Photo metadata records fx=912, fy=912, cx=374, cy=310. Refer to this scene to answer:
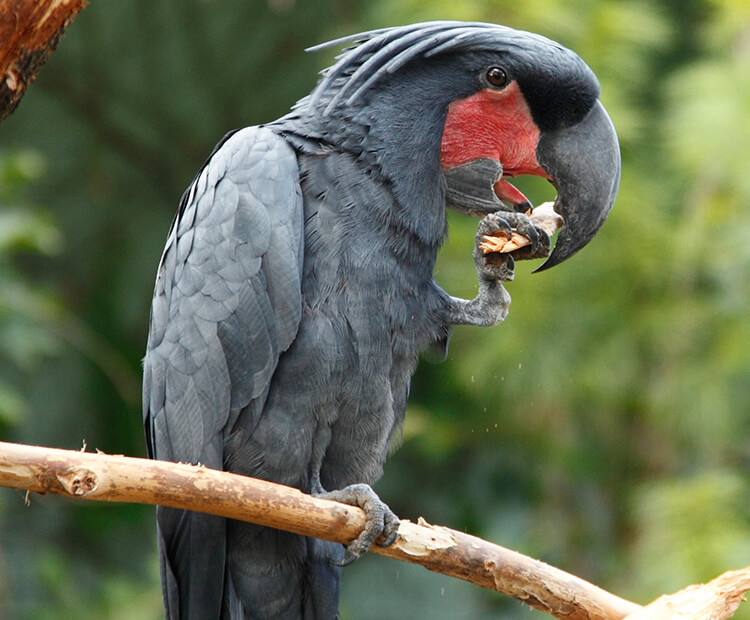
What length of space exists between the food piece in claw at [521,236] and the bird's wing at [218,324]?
0.43 m

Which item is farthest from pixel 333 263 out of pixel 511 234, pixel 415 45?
pixel 415 45

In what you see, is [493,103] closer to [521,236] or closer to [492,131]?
[492,131]

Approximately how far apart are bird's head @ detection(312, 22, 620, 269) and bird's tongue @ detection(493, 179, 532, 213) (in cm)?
8

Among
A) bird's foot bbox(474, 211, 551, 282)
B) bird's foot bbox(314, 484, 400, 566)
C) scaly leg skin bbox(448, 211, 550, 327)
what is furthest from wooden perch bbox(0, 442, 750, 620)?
bird's foot bbox(474, 211, 551, 282)

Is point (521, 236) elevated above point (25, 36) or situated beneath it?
situated beneath

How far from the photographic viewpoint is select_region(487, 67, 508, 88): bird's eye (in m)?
2.00

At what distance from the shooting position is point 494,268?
6.93 feet

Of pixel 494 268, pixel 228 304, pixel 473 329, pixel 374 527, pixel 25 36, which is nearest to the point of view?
pixel 25 36

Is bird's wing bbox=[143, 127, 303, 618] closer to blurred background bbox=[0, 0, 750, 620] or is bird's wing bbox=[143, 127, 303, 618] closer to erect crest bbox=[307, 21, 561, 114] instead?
→ erect crest bbox=[307, 21, 561, 114]

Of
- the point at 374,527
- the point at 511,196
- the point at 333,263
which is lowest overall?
the point at 374,527

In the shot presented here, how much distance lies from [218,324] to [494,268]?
2.13ft

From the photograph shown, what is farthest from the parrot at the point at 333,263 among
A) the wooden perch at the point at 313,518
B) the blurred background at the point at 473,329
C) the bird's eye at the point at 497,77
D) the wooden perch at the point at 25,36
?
the blurred background at the point at 473,329

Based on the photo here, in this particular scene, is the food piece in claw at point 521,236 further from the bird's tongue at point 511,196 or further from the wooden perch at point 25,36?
the wooden perch at point 25,36

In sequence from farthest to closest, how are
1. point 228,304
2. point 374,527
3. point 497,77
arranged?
point 497,77 → point 228,304 → point 374,527
